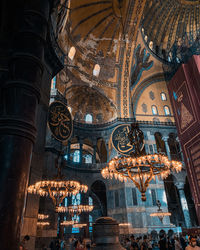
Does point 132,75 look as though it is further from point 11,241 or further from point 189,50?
point 11,241

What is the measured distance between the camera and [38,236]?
7.79m

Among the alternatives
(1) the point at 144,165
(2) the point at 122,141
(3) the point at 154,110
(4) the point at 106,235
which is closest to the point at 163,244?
(1) the point at 144,165

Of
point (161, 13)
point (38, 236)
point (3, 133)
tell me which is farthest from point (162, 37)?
point (3, 133)

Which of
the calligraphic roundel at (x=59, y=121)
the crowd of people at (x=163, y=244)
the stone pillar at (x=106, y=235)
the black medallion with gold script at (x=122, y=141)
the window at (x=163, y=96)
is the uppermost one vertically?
the window at (x=163, y=96)

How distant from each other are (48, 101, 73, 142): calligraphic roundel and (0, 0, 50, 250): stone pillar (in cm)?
471

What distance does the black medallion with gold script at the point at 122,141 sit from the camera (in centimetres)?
1183

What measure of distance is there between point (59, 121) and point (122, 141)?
6.04m

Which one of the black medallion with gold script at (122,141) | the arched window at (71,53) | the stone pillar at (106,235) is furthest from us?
the arched window at (71,53)

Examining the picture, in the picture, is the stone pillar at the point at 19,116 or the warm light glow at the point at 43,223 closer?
the stone pillar at the point at 19,116

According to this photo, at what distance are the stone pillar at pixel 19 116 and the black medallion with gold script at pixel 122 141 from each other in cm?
1031

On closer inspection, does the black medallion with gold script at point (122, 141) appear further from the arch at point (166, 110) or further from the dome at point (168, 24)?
the dome at point (168, 24)

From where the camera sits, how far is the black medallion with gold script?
38.8ft

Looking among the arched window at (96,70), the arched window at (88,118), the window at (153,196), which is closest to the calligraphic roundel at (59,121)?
the arched window at (88,118)

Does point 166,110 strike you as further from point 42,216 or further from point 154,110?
point 42,216
